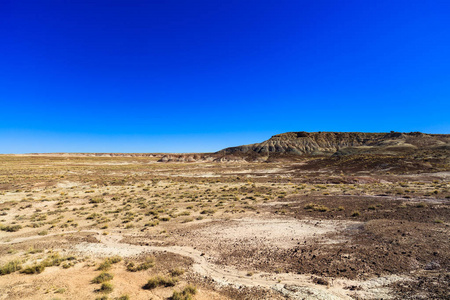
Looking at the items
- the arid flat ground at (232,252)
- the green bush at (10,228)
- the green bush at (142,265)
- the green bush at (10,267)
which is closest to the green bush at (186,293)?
the arid flat ground at (232,252)

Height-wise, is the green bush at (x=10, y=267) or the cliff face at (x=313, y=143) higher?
the cliff face at (x=313, y=143)

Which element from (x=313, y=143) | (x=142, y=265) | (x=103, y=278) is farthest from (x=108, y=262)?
(x=313, y=143)

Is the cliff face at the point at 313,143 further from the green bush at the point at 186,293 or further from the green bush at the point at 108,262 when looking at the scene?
the green bush at the point at 186,293

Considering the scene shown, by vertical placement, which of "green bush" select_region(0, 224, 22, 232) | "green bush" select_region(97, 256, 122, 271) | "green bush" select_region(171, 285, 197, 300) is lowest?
"green bush" select_region(0, 224, 22, 232)

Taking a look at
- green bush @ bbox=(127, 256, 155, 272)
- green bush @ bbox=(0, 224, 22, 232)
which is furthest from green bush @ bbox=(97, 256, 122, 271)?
green bush @ bbox=(0, 224, 22, 232)

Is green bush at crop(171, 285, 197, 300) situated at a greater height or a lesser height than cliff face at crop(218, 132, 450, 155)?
lesser

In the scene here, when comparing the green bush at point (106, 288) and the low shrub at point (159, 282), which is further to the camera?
the low shrub at point (159, 282)

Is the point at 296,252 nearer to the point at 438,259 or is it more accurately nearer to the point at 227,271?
the point at 227,271

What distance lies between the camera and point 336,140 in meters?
129

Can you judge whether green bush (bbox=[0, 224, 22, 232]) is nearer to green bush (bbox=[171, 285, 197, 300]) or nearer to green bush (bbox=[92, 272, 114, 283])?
green bush (bbox=[92, 272, 114, 283])

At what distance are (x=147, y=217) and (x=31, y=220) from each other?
8.21m

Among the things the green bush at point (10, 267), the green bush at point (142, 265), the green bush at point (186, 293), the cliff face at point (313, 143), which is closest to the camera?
the green bush at point (186, 293)

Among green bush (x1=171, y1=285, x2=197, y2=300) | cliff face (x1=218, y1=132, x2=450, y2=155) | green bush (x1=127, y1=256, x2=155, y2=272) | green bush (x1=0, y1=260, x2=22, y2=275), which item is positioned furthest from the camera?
cliff face (x1=218, y1=132, x2=450, y2=155)

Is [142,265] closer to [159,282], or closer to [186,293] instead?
[159,282]
